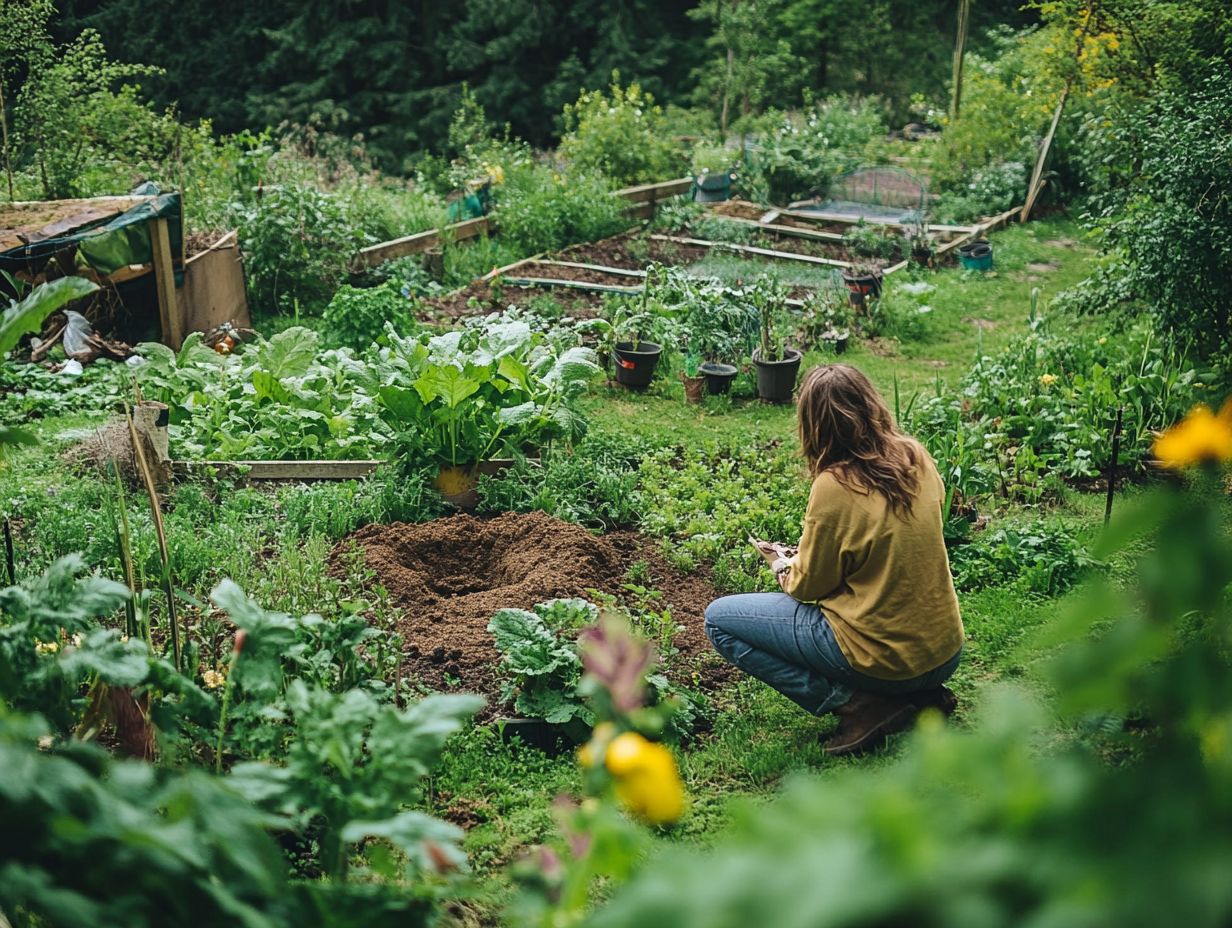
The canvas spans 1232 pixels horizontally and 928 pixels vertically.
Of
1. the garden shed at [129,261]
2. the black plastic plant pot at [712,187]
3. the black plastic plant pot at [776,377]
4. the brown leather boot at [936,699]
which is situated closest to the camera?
the brown leather boot at [936,699]

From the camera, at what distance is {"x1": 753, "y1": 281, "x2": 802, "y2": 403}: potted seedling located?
775 centimetres

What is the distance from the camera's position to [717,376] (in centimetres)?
786

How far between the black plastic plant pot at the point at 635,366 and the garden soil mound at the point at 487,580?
7.82ft

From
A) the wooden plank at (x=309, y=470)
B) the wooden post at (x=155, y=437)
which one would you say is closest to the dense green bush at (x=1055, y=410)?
the wooden plank at (x=309, y=470)

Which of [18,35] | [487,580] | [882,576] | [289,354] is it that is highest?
[18,35]

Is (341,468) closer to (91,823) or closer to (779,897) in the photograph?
(91,823)

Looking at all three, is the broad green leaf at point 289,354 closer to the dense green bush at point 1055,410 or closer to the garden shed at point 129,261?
the garden shed at point 129,261

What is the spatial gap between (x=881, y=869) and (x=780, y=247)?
11.8m

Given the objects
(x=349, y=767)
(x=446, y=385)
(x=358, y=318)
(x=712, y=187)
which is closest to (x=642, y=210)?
(x=712, y=187)

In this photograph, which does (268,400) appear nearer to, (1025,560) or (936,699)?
(1025,560)

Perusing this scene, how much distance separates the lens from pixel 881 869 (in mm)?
1017

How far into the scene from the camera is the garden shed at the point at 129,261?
8.29 metres

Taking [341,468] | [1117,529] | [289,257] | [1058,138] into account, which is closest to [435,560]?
[341,468]

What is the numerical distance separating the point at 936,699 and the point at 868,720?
0.30 m
